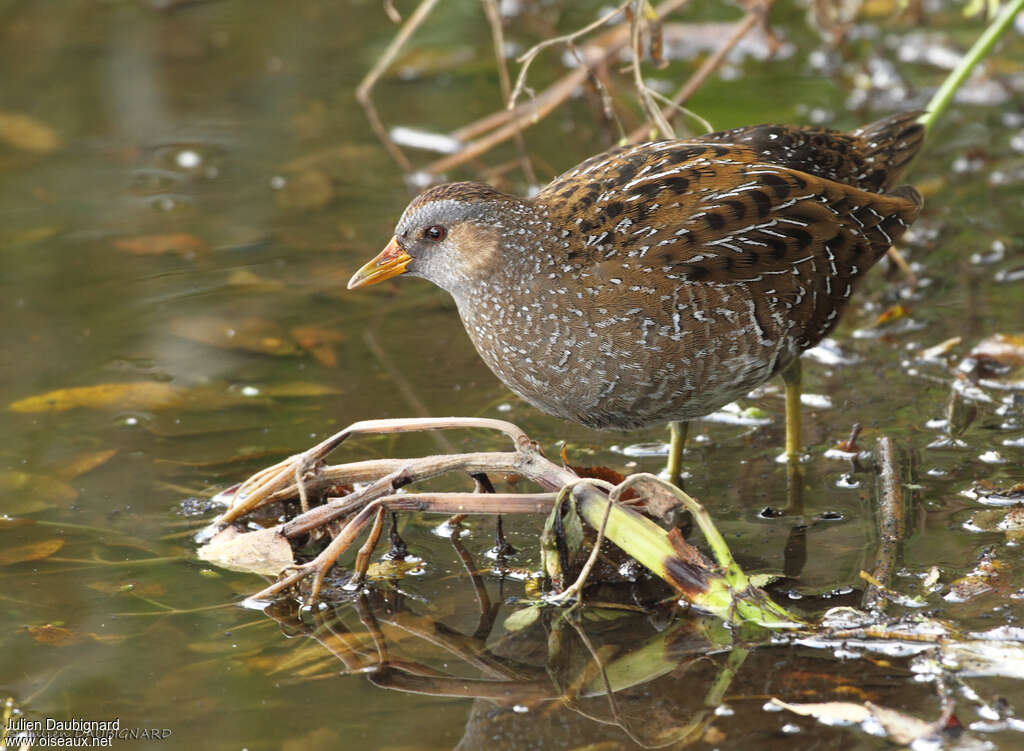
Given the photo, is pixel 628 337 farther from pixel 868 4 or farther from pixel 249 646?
pixel 868 4

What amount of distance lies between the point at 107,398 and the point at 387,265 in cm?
152

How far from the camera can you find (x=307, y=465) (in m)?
4.07

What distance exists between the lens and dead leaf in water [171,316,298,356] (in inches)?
222

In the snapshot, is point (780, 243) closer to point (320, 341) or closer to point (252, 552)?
point (252, 552)

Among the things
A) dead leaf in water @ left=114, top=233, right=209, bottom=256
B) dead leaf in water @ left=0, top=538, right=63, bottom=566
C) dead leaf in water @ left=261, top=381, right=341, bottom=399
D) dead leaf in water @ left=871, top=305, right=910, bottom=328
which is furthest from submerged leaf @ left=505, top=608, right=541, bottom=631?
dead leaf in water @ left=114, top=233, right=209, bottom=256

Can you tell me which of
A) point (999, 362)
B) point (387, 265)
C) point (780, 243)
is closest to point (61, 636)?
point (387, 265)

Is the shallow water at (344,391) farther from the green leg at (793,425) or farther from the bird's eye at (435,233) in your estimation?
the bird's eye at (435,233)

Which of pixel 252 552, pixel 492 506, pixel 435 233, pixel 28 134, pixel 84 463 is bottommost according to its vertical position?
pixel 84 463

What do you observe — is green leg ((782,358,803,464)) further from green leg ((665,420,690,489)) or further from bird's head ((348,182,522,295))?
bird's head ((348,182,522,295))

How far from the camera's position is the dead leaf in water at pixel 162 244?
654cm

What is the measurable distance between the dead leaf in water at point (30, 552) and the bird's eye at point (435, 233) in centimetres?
158

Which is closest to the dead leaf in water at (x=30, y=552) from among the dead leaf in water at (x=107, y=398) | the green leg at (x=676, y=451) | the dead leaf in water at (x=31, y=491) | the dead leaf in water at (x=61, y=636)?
the dead leaf in water at (x=31, y=491)

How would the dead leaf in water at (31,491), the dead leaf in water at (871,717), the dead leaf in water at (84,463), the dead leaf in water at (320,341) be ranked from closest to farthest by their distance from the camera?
the dead leaf in water at (871,717)
the dead leaf in water at (31,491)
the dead leaf in water at (84,463)
the dead leaf in water at (320,341)

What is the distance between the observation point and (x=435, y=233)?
4.32 metres
